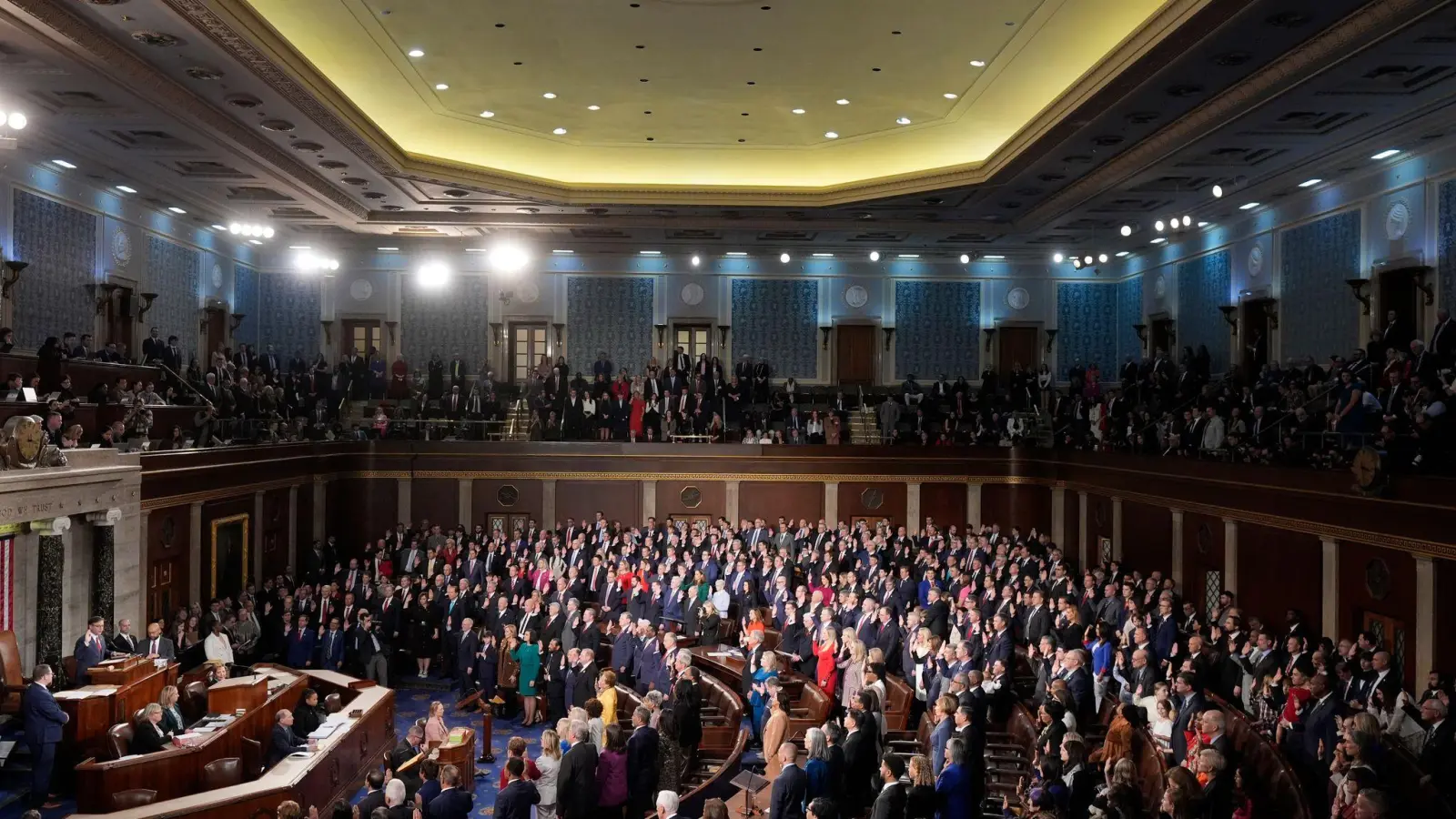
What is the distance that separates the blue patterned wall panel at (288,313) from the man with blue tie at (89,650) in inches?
615

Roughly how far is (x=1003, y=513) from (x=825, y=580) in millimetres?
8437

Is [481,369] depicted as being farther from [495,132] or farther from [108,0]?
[108,0]

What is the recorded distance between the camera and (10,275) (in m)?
17.6

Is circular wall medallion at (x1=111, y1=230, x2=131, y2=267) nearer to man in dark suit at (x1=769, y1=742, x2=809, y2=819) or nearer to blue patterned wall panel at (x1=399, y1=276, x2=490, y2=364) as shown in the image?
blue patterned wall panel at (x1=399, y1=276, x2=490, y2=364)

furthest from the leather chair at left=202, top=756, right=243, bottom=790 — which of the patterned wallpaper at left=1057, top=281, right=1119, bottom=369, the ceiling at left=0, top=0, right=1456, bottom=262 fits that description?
the patterned wallpaper at left=1057, top=281, right=1119, bottom=369

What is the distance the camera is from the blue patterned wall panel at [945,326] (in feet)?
92.6

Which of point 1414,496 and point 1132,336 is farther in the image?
point 1132,336

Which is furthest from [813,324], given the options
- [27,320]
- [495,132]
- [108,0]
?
[108,0]

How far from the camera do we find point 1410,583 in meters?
12.4

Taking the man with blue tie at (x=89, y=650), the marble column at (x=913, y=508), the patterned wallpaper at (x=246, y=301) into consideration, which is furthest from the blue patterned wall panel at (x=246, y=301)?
the marble column at (x=913, y=508)

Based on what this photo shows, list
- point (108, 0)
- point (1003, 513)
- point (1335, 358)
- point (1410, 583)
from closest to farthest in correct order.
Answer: point (108, 0), point (1410, 583), point (1335, 358), point (1003, 513)

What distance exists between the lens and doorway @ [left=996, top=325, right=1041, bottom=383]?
28156 millimetres

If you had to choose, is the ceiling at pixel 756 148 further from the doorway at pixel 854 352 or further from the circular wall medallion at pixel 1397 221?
the doorway at pixel 854 352

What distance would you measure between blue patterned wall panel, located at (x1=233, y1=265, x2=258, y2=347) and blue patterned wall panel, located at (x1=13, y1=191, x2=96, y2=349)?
605cm
